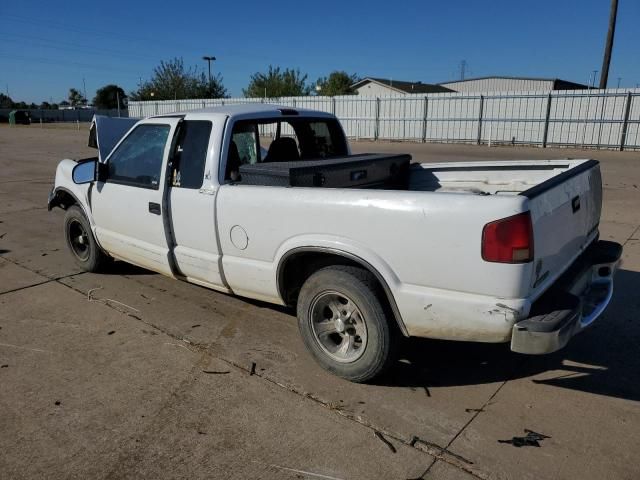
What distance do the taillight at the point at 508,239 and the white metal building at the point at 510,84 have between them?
4916cm

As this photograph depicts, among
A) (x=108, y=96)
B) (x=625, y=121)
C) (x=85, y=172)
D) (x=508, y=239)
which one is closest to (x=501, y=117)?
(x=625, y=121)

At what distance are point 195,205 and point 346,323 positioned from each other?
59.5 inches

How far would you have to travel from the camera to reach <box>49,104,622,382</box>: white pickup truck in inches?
108

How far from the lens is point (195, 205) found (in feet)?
13.1

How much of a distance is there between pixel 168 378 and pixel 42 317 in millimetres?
1742

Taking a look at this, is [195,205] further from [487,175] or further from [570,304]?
[570,304]

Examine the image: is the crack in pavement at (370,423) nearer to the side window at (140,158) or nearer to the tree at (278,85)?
the side window at (140,158)

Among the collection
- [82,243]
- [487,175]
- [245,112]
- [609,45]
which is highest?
[609,45]

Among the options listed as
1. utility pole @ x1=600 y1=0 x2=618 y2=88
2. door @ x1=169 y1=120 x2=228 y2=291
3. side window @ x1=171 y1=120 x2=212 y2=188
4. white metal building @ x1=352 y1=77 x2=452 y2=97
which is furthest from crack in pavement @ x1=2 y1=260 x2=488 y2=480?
white metal building @ x1=352 y1=77 x2=452 y2=97

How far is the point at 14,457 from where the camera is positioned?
272cm

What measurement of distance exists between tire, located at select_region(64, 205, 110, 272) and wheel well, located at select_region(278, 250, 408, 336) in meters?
2.64

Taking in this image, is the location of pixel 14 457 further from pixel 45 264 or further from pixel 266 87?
pixel 266 87

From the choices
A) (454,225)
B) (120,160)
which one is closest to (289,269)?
(454,225)

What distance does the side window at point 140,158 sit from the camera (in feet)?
14.6
